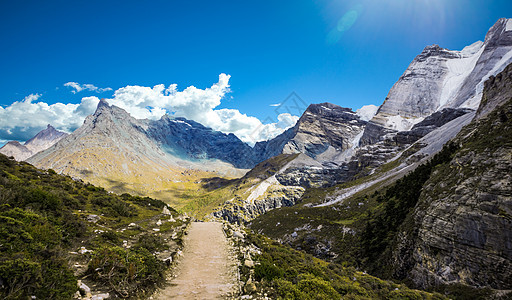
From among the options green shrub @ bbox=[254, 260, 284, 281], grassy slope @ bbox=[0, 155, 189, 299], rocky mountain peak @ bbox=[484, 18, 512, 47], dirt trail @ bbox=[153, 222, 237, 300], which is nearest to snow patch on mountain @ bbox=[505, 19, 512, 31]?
rocky mountain peak @ bbox=[484, 18, 512, 47]

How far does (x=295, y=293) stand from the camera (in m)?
10.5

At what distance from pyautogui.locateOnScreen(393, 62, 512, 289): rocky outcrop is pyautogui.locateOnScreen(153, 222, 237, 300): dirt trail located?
2123 centimetres

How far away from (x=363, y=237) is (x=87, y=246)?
4186 centimetres

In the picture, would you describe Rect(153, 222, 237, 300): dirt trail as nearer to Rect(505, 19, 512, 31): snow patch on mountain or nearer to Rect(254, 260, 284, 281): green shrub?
Rect(254, 260, 284, 281): green shrub

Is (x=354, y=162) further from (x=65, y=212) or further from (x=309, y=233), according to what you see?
(x=65, y=212)

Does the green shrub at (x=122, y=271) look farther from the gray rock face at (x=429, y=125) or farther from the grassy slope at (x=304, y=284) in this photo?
the gray rock face at (x=429, y=125)

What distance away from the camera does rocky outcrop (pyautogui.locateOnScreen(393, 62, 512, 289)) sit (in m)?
18.2

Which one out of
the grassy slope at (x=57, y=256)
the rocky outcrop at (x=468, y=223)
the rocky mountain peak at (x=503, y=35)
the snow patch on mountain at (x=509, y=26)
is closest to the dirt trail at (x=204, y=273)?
the grassy slope at (x=57, y=256)

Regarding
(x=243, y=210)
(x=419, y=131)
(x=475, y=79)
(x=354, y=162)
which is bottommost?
(x=243, y=210)

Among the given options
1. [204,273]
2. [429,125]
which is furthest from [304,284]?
[429,125]

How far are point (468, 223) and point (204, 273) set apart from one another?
80.8 feet

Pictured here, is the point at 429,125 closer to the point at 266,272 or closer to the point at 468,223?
the point at 468,223

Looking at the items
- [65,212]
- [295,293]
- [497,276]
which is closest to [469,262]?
[497,276]

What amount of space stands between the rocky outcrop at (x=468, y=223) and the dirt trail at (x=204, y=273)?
21.2 metres
